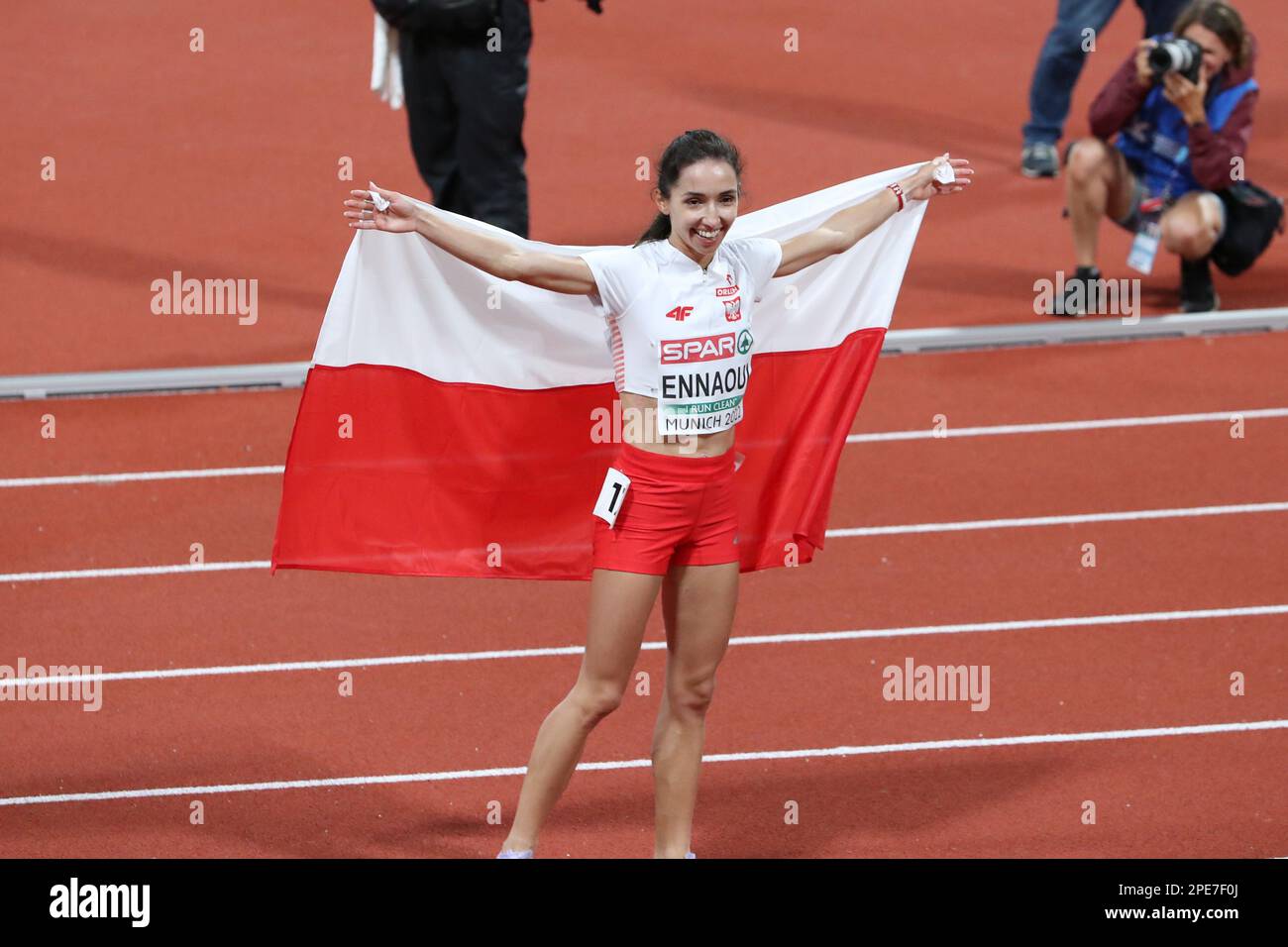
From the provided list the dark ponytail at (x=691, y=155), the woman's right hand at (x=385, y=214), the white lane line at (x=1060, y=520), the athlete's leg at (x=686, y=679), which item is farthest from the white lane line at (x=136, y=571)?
the dark ponytail at (x=691, y=155)

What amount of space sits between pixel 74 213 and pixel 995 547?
7220mm

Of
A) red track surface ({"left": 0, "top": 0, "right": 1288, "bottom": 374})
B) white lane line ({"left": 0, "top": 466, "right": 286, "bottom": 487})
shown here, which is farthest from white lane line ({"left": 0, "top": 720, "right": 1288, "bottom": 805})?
red track surface ({"left": 0, "top": 0, "right": 1288, "bottom": 374})

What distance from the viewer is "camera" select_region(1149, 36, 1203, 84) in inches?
392

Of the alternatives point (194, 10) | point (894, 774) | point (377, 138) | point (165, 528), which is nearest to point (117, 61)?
point (194, 10)

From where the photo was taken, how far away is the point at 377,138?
46.4ft

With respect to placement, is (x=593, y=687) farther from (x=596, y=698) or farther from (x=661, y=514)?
(x=661, y=514)

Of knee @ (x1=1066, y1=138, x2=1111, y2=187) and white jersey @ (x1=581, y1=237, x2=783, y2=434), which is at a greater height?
knee @ (x1=1066, y1=138, x2=1111, y2=187)

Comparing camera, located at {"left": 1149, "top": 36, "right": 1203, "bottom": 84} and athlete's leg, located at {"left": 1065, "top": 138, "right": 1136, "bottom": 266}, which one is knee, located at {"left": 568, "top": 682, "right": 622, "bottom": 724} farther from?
athlete's leg, located at {"left": 1065, "top": 138, "right": 1136, "bottom": 266}

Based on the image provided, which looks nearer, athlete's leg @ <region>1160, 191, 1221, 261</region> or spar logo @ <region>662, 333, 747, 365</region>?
spar logo @ <region>662, 333, 747, 365</region>

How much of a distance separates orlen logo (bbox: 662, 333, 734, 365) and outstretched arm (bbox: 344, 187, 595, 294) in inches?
10.9

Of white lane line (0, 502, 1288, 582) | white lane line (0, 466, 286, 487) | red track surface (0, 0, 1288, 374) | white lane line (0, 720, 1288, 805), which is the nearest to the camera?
white lane line (0, 720, 1288, 805)

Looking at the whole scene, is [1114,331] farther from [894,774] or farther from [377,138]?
[377,138]

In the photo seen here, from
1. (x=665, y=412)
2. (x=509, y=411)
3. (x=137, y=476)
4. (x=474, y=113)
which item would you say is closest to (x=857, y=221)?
(x=665, y=412)

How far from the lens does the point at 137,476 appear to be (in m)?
8.69
